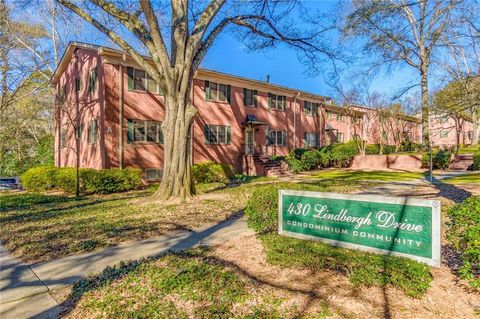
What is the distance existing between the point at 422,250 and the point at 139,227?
570 centimetres

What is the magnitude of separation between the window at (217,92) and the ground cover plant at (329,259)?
15.3m

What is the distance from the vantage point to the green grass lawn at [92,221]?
5812 millimetres

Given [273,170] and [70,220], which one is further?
[273,170]

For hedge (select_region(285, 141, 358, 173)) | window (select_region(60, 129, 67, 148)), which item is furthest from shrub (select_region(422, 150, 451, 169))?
window (select_region(60, 129, 67, 148))

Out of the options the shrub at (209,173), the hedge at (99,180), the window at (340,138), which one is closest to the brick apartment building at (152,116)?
the hedge at (99,180)

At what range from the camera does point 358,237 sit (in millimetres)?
4203

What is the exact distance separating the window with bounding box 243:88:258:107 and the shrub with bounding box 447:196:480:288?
19.2m

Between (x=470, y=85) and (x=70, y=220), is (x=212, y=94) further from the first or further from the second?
(x=470, y=85)

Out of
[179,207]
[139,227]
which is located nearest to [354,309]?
[139,227]

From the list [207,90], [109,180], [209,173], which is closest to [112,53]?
[207,90]

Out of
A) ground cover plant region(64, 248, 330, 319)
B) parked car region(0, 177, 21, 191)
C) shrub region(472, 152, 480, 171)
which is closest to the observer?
ground cover plant region(64, 248, 330, 319)

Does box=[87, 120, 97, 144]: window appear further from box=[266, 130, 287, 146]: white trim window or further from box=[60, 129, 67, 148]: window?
box=[266, 130, 287, 146]: white trim window

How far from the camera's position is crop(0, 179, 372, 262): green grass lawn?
229 inches

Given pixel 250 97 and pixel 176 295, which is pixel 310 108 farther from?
pixel 176 295
